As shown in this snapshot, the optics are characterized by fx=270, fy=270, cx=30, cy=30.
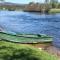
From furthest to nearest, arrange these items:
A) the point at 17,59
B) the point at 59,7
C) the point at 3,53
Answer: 1. the point at 59,7
2. the point at 3,53
3. the point at 17,59

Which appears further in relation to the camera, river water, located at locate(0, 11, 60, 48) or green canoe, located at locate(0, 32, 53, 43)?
river water, located at locate(0, 11, 60, 48)

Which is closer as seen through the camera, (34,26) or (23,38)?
(23,38)

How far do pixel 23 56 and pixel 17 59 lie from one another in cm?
51

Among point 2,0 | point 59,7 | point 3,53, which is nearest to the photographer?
point 3,53

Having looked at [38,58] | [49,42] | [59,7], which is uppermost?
[38,58]

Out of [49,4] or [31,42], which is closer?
[31,42]

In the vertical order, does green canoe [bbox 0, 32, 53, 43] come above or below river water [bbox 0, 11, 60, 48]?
above

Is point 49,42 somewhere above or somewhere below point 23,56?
below

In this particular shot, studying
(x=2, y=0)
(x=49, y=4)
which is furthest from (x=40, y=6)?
(x=2, y=0)

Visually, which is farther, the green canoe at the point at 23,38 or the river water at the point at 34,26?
the river water at the point at 34,26

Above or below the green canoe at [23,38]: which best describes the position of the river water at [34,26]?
below

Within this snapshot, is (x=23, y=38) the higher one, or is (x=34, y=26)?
(x=23, y=38)

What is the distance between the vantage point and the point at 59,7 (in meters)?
114

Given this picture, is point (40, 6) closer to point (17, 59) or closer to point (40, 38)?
Result: point (40, 38)
